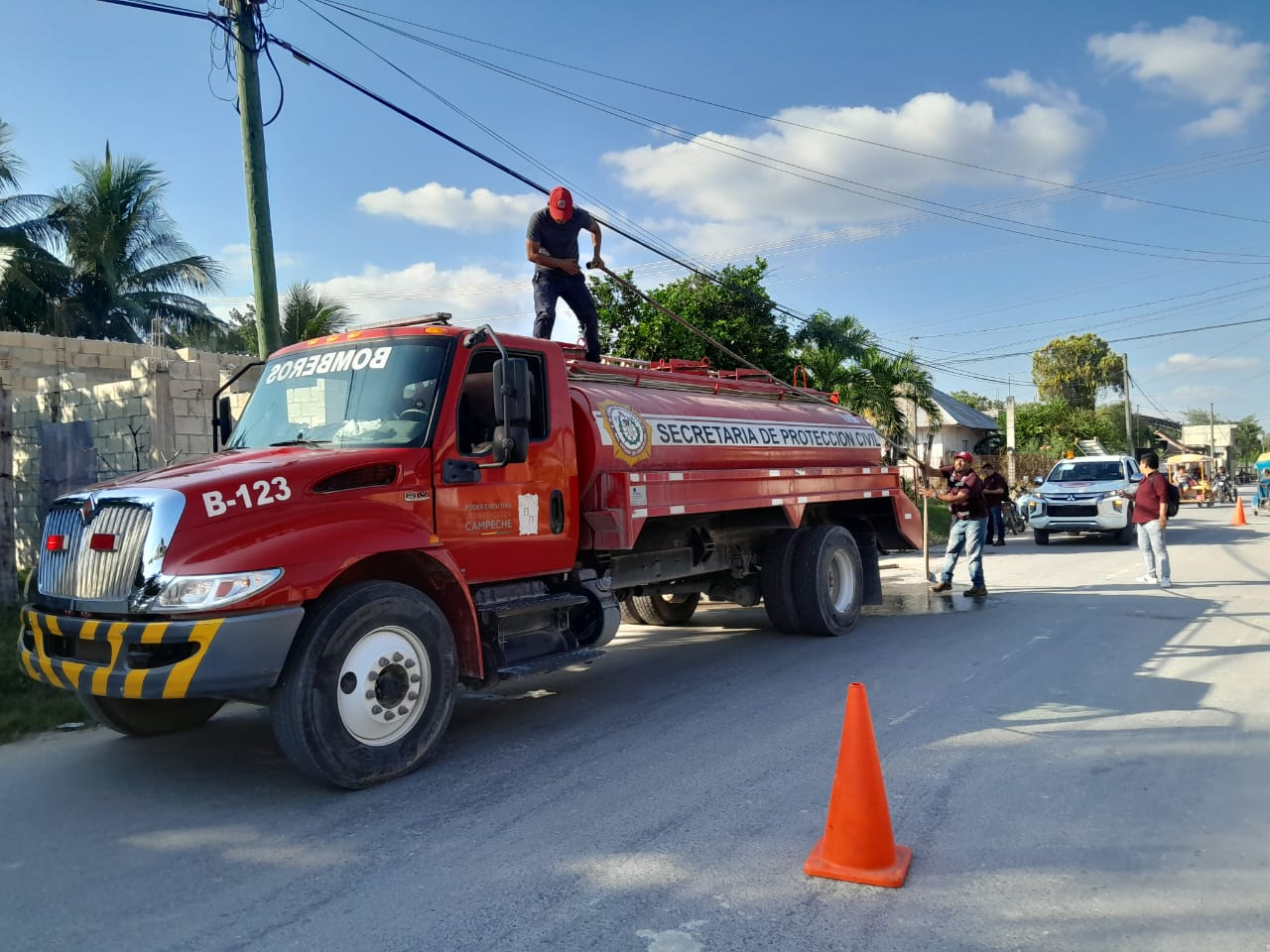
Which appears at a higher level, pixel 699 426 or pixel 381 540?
pixel 699 426

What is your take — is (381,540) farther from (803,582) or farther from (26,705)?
(803,582)

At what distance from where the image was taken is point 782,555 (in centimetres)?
905

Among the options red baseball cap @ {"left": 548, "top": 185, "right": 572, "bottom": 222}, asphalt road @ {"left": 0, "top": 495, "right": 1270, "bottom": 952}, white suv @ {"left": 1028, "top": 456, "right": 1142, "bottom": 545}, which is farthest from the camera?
white suv @ {"left": 1028, "top": 456, "right": 1142, "bottom": 545}

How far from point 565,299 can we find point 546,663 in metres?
3.72

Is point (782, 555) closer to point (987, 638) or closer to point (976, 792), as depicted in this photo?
point (987, 638)

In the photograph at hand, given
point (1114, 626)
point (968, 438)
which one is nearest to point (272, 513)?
point (1114, 626)

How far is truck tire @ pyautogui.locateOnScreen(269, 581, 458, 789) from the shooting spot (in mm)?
4586

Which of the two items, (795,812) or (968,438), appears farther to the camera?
(968,438)

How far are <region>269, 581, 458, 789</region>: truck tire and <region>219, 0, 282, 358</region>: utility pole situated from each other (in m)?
5.33

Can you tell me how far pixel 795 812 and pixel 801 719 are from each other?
1.68 meters

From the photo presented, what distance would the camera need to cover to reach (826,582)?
9.16 meters

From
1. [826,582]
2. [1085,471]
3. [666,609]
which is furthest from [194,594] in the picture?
[1085,471]

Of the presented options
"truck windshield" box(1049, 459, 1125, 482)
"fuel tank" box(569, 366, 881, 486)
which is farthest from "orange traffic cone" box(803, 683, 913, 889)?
"truck windshield" box(1049, 459, 1125, 482)

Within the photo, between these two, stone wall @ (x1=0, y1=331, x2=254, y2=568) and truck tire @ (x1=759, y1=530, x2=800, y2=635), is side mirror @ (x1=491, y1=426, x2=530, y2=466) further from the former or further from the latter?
stone wall @ (x1=0, y1=331, x2=254, y2=568)
